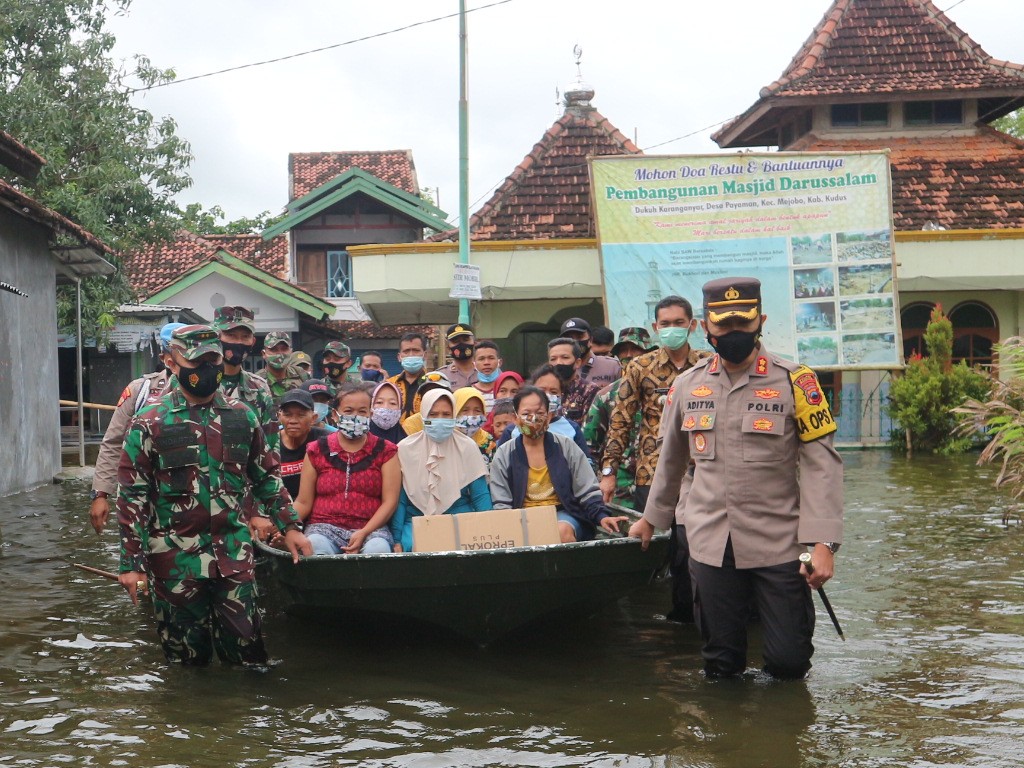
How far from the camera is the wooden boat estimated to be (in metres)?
7.20

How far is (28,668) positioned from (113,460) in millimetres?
1451

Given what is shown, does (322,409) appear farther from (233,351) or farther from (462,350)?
(233,351)

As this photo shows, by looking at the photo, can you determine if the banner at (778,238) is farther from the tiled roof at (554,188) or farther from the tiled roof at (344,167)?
the tiled roof at (344,167)

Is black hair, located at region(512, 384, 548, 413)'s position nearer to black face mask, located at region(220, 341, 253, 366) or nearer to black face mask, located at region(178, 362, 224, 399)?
black face mask, located at region(220, 341, 253, 366)

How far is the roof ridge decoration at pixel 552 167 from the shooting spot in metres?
23.4

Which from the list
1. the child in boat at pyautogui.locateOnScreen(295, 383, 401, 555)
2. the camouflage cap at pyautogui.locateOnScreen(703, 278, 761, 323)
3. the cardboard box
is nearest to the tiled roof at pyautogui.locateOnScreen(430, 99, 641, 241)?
the child in boat at pyautogui.locateOnScreen(295, 383, 401, 555)

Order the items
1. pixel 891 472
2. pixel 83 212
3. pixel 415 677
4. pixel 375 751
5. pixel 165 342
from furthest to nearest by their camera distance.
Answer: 1. pixel 83 212
2. pixel 891 472
3. pixel 165 342
4. pixel 415 677
5. pixel 375 751

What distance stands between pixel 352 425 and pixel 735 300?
2801 millimetres

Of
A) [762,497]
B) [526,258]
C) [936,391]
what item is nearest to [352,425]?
[762,497]

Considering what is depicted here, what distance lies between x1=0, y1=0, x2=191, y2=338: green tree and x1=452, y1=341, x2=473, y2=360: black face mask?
1401 cm

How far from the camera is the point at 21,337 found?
1761cm

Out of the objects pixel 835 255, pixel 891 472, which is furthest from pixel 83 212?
pixel 891 472

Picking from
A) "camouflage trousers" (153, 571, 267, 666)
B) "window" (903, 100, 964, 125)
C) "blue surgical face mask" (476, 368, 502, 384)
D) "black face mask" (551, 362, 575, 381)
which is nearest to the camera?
"camouflage trousers" (153, 571, 267, 666)

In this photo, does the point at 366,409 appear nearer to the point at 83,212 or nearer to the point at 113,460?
the point at 113,460
